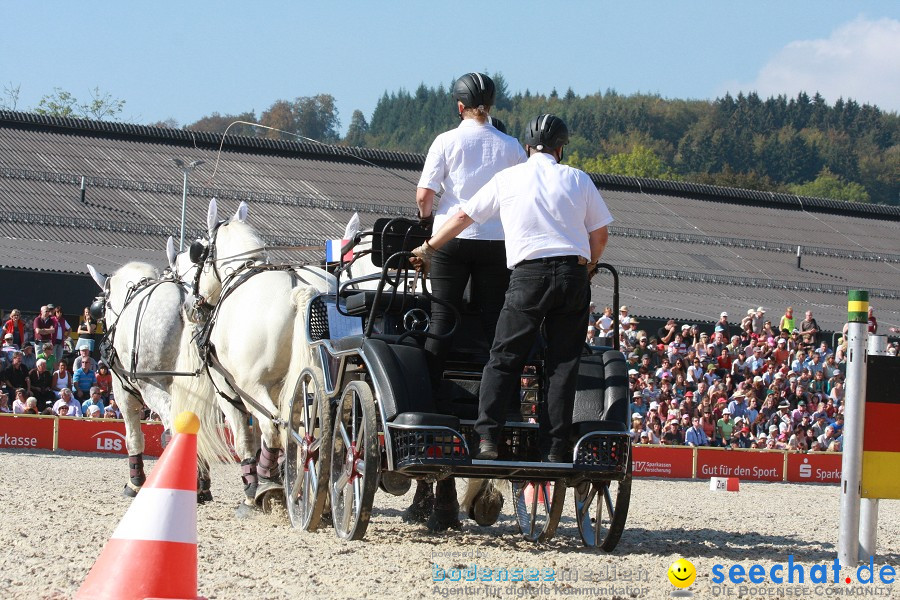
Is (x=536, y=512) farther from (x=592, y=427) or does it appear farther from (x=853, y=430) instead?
(x=853, y=430)

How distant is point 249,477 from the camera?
859 centimetres

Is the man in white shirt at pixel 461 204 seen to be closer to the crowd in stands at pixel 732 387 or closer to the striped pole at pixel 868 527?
the striped pole at pixel 868 527

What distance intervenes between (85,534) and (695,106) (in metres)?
146

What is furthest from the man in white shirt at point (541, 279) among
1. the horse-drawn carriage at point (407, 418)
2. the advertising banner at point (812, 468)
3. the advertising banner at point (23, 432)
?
the advertising banner at point (812, 468)

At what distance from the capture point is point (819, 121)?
14500cm

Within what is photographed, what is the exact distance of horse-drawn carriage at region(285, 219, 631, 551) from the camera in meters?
5.97

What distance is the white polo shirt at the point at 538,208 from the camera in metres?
5.98

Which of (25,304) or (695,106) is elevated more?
(695,106)

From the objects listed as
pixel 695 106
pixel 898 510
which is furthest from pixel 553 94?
pixel 898 510

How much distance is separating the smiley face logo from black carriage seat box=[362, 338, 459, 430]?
1371 mm

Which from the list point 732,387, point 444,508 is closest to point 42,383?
point 732,387

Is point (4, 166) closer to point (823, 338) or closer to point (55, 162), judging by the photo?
point (55, 162)

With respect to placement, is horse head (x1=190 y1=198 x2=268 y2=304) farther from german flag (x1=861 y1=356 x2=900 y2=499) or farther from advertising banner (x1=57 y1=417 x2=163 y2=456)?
advertising banner (x1=57 y1=417 x2=163 y2=456)

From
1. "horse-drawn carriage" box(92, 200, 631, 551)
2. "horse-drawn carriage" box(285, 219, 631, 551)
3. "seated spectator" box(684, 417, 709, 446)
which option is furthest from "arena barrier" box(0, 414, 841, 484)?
"horse-drawn carriage" box(285, 219, 631, 551)
